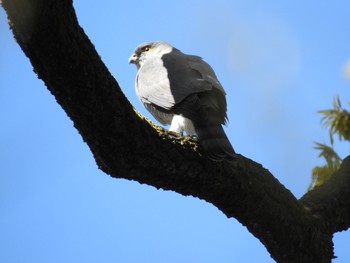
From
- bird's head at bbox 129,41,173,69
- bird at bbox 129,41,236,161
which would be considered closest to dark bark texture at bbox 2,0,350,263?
bird at bbox 129,41,236,161

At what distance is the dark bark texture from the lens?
222cm

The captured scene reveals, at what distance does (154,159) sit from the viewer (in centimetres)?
278

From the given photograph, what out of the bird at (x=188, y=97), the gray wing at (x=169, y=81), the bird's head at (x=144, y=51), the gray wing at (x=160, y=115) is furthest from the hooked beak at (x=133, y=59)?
the gray wing at (x=160, y=115)

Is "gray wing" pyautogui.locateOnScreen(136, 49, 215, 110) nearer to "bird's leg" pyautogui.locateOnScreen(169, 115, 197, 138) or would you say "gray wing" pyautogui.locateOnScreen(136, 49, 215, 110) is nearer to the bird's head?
"bird's leg" pyautogui.locateOnScreen(169, 115, 197, 138)

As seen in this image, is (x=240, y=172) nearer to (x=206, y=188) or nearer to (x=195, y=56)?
(x=206, y=188)

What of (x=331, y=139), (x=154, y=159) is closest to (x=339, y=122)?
(x=331, y=139)

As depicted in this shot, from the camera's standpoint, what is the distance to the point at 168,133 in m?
2.95

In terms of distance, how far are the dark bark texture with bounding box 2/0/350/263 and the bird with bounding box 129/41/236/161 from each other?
15 centimetres

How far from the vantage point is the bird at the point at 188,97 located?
10.4 ft

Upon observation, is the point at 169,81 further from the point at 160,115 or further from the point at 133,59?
the point at 133,59

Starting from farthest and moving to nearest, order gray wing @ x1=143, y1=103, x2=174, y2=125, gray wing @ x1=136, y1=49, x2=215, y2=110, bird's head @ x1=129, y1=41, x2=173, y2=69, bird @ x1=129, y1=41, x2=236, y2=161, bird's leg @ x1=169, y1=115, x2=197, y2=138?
bird's head @ x1=129, y1=41, x2=173, y2=69 → gray wing @ x1=143, y1=103, x2=174, y2=125 → bird's leg @ x1=169, y1=115, x2=197, y2=138 → gray wing @ x1=136, y1=49, x2=215, y2=110 → bird @ x1=129, y1=41, x2=236, y2=161

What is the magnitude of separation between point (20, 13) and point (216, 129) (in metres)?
1.47

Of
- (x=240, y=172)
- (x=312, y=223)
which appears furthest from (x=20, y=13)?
(x=312, y=223)

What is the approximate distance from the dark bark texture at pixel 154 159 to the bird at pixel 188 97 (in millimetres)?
148
